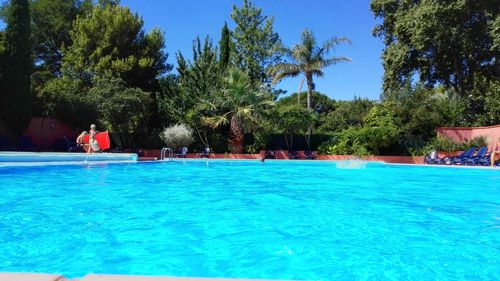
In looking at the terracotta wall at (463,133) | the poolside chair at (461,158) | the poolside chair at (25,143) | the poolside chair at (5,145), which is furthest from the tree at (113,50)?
the poolside chair at (461,158)

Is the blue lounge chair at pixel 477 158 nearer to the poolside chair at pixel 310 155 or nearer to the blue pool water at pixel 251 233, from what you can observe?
the poolside chair at pixel 310 155

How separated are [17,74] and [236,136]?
12.3 m

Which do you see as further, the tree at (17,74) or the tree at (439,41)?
the tree at (439,41)

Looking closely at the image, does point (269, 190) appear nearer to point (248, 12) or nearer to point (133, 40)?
point (133, 40)

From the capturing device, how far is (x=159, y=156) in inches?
888

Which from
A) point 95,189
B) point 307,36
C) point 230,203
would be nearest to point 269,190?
point 230,203

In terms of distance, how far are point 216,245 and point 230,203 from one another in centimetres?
311

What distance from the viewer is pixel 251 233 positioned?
17.3 ft

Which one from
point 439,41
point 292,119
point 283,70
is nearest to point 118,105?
point 292,119

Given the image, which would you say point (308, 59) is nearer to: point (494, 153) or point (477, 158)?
point (477, 158)

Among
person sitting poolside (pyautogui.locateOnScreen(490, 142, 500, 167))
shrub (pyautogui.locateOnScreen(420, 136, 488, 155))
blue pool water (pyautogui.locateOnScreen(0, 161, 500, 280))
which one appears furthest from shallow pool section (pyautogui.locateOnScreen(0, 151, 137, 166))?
person sitting poolside (pyautogui.locateOnScreen(490, 142, 500, 167))

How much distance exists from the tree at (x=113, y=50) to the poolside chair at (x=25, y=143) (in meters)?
6.40

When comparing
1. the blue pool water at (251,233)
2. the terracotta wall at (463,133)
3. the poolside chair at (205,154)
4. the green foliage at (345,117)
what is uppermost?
the green foliage at (345,117)

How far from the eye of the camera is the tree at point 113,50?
25125mm
